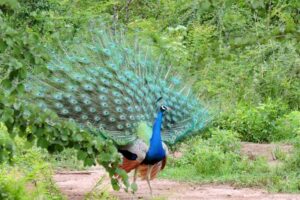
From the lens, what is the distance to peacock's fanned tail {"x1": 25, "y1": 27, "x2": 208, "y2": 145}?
9.00m

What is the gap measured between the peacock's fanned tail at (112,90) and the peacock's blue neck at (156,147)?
0.26 metres

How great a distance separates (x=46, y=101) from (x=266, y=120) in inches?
193

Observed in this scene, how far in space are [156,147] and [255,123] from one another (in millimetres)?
4250

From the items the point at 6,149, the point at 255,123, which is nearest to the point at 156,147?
the point at 255,123

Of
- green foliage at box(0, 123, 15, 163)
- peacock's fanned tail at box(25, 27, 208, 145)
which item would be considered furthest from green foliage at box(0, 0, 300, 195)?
peacock's fanned tail at box(25, 27, 208, 145)

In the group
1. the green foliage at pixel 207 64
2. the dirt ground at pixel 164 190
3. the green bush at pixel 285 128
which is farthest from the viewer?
the green bush at pixel 285 128

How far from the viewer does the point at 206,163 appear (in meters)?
10.2

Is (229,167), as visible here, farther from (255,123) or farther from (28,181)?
(28,181)

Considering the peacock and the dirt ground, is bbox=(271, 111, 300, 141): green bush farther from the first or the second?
the dirt ground

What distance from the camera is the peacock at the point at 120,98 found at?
8.95 metres

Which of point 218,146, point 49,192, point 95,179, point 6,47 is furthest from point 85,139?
point 218,146

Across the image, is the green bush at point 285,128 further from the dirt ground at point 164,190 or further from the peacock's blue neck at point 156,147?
→ the peacock's blue neck at point 156,147

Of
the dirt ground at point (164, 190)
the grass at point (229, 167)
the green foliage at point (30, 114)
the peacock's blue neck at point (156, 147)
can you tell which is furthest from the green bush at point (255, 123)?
the green foliage at point (30, 114)

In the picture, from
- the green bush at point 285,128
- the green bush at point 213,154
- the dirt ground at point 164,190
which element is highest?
the green bush at point 285,128
